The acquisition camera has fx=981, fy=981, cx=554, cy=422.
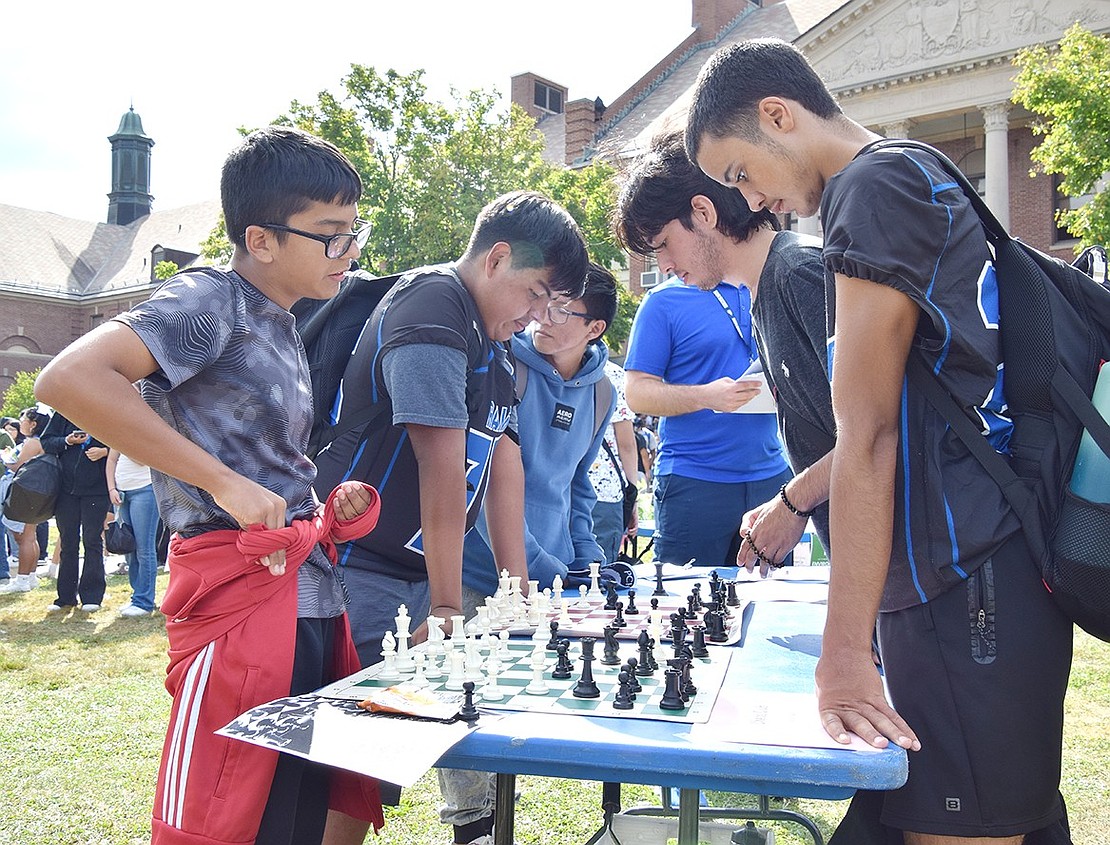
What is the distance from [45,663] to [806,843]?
5.23 metres

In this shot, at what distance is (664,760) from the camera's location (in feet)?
4.67

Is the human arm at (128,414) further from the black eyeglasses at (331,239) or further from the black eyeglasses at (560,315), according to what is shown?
the black eyeglasses at (560,315)

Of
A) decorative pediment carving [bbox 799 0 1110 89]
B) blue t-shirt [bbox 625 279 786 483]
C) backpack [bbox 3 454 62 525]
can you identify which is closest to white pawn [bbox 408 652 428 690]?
blue t-shirt [bbox 625 279 786 483]

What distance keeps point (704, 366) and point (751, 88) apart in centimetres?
250

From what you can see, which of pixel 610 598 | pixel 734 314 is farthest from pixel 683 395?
pixel 610 598

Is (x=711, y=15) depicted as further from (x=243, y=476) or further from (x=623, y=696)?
(x=623, y=696)

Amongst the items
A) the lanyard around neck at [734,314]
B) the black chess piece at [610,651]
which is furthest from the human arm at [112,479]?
the black chess piece at [610,651]

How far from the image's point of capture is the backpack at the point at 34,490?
793cm

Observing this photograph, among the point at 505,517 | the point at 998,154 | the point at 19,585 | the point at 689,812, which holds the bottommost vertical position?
the point at 19,585

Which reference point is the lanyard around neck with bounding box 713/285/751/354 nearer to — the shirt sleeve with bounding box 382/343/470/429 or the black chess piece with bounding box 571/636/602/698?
the shirt sleeve with bounding box 382/343/470/429

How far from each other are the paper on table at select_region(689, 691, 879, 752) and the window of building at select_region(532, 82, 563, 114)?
4666 cm

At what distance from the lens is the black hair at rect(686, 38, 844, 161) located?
182 cm

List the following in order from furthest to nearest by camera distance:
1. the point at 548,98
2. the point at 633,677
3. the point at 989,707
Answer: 1. the point at 548,98
2. the point at 633,677
3. the point at 989,707

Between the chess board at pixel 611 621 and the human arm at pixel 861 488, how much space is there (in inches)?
23.4
